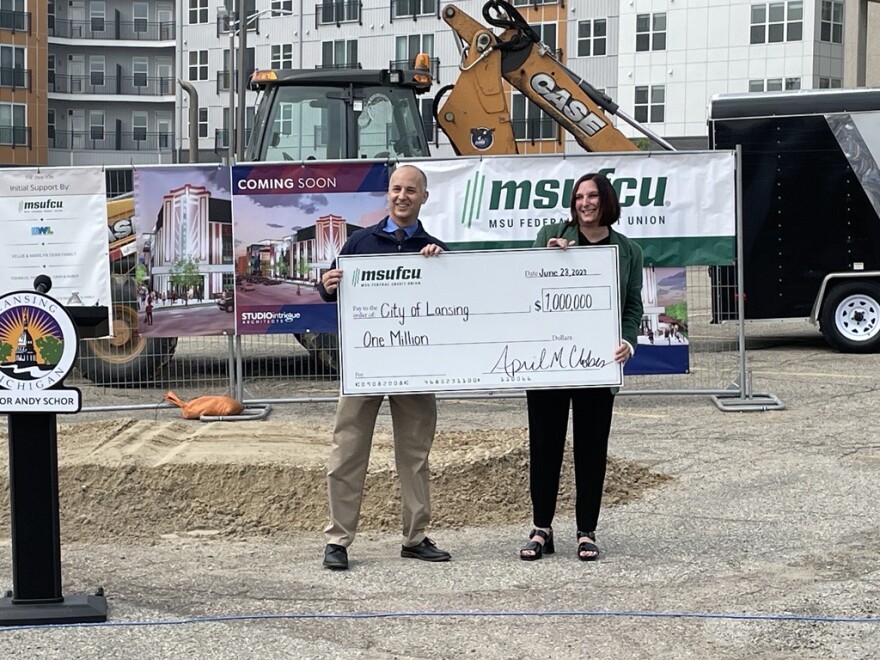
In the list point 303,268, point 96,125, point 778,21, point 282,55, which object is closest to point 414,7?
point 282,55

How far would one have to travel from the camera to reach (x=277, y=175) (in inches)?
469

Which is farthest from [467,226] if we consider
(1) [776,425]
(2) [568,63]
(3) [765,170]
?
(2) [568,63]

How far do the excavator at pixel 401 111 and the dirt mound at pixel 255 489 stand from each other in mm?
3921

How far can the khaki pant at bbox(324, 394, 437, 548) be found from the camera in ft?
22.6

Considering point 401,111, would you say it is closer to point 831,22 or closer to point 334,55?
point 831,22

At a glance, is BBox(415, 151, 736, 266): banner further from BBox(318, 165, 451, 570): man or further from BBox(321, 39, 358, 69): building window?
BBox(321, 39, 358, 69): building window

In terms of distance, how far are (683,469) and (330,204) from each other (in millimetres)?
4000

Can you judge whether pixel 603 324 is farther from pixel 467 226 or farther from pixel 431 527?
pixel 467 226

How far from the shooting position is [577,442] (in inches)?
277

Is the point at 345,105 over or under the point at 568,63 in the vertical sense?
under

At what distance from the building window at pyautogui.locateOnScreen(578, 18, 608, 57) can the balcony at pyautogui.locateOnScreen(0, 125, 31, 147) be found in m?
34.4

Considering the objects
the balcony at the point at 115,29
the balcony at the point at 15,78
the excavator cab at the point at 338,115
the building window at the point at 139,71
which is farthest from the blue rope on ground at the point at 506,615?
the building window at the point at 139,71

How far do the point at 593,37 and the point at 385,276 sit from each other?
57359 mm

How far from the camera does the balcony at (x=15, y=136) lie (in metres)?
78.9
